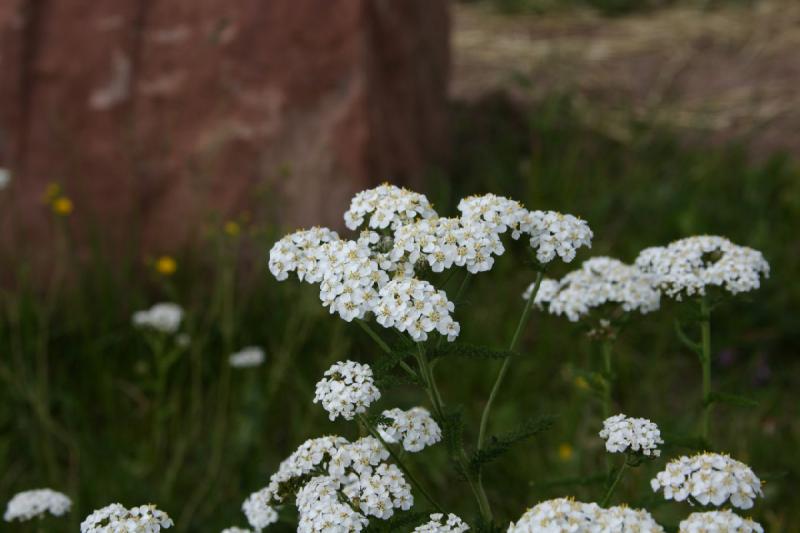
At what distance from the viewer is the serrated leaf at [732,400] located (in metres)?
1.79

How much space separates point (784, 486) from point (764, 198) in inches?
65.2

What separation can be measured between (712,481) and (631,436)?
15 cm

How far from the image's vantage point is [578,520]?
128 centimetres

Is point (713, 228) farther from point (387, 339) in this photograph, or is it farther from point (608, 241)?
point (387, 339)

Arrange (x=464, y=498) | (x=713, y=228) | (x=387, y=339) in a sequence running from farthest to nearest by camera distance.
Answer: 1. (x=713, y=228)
2. (x=387, y=339)
3. (x=464, y=498)

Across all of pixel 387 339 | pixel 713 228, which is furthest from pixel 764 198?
pixel 387 339

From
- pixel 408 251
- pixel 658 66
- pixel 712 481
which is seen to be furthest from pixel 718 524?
pixel 658 66

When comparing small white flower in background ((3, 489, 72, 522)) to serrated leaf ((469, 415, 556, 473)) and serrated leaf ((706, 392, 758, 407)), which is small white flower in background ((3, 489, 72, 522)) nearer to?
serrated leaf ((469, 415, 556, 473))

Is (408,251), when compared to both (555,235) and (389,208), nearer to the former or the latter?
(389,208)

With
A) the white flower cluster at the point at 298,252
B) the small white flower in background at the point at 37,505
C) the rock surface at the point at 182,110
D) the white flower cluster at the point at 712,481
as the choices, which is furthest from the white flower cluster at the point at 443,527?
the rock surface at the point at 182,110

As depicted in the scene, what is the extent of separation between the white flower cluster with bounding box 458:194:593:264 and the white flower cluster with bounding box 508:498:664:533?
1.51 feet

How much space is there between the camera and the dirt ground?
5.36 metres

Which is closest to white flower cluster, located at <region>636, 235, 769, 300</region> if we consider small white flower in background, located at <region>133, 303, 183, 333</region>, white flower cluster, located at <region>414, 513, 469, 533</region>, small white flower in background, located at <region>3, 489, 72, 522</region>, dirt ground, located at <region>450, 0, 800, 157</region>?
white flower cluster, located at <region>414, 513, 469, 533</region>

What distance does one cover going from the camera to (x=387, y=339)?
129 inches
